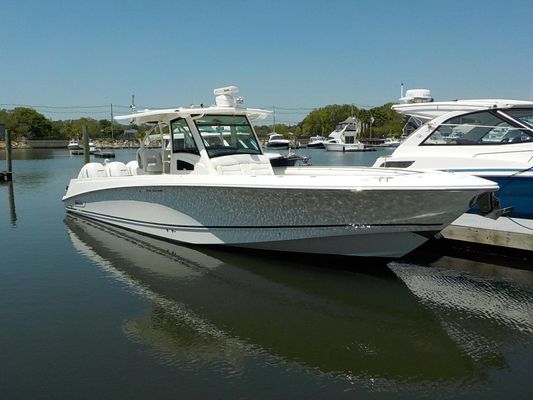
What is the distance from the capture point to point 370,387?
14.2 ft

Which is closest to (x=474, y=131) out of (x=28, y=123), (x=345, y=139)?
(x=345, y=139)

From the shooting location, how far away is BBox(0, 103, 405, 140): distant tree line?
106787 millimetres

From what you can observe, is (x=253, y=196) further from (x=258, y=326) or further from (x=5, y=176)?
(x=5, y=176)

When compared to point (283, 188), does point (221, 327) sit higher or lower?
lower

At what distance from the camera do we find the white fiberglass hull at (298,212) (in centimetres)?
671

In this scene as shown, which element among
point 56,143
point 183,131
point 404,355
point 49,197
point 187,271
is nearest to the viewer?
point 404,355

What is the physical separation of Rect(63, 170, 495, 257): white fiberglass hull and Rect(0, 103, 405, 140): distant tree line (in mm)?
86333

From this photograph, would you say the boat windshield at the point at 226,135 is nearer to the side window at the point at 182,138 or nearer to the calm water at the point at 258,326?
the side window at the point at 182,138

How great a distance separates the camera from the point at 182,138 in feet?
30.4

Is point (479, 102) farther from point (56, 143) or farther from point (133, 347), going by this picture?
point (56, 143)

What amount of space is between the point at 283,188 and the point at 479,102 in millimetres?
5011

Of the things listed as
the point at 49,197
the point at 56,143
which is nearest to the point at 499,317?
the point at 49,197

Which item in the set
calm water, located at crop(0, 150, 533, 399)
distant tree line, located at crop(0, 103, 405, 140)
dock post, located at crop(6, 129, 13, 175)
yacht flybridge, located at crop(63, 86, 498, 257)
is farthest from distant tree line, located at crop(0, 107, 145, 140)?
calm water, located at crop(0, 150, 533, 399)

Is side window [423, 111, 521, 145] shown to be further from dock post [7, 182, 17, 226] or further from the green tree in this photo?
the green tree
